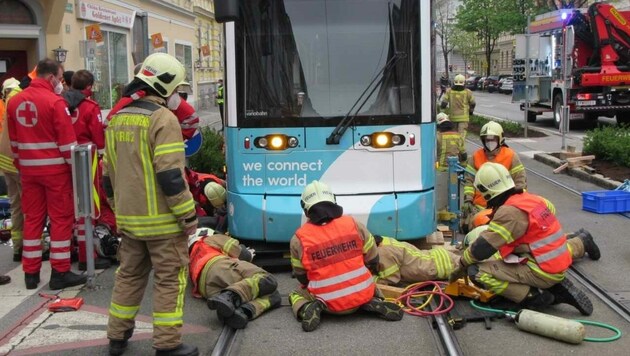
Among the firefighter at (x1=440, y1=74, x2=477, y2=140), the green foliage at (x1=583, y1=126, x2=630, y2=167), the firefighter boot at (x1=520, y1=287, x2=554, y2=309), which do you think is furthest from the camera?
the firefighter at (x1=440, y1=74, x2=477, y2=140)

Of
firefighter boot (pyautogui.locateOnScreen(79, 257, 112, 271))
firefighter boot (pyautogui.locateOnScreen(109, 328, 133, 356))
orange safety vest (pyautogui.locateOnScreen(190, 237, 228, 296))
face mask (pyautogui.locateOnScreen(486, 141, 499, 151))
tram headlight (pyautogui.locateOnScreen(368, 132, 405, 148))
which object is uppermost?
tram headlight (pyautogui.locateOnScreen(368, 132, 405, 148))

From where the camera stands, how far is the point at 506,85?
51.4m

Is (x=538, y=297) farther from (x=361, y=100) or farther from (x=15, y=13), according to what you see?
(x=15, y=13)

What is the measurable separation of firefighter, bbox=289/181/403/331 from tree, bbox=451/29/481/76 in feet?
218

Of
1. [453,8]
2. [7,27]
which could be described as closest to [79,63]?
[7,27]

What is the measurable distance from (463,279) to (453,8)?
80601mm

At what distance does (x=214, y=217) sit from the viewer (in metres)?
7.92

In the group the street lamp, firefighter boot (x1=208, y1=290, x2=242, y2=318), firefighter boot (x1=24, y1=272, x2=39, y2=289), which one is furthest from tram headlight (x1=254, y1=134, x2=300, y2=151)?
the street lamp

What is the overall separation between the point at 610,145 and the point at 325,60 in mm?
7745

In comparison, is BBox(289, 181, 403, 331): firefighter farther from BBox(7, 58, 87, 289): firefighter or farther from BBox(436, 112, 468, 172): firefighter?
BBox(436, 112, 468, 172): firefighter

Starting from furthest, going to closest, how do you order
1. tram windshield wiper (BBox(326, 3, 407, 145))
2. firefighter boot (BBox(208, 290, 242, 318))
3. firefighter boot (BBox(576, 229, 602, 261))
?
firefighter boot (BBox(576, 229, 602, 261))
tram windshield wiper (BBox(326, 3, 407, 145))
firefighter boot (BBox(208, 290, 242, 318))

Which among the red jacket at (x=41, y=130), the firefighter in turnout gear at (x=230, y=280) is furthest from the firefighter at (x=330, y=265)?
the red jacket at (x=41, y=130)

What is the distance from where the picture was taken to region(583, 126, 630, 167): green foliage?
1227 centimetres

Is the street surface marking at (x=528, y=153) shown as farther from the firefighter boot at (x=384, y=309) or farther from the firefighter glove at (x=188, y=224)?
the firefighter glove at (x=188, y=224)
